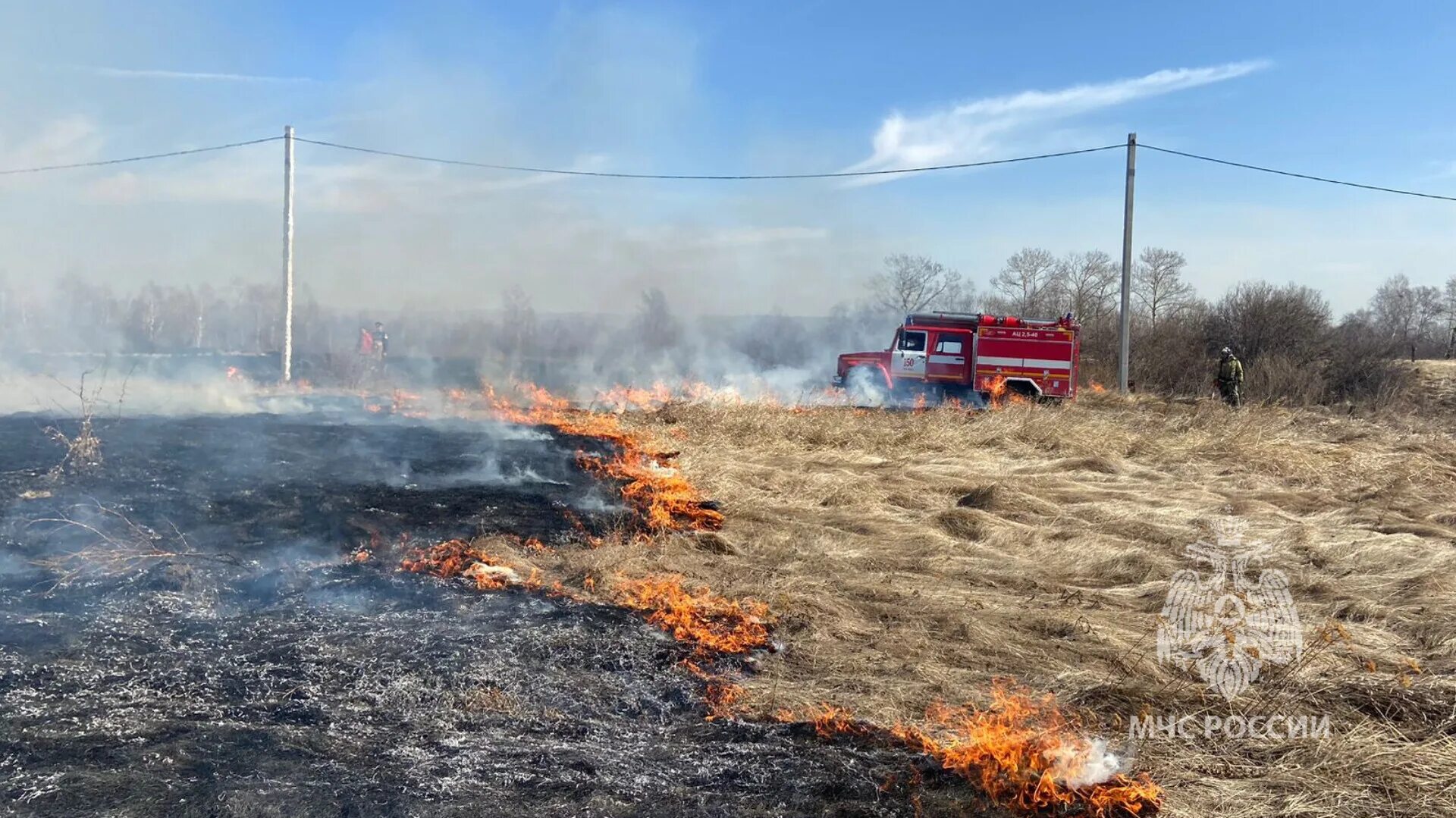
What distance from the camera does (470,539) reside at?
24.0 feet

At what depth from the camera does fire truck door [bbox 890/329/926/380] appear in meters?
19.0

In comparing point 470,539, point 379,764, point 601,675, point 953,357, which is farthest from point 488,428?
point 953,357

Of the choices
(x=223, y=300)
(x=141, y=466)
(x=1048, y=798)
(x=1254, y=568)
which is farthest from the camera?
(x=223, y=300)

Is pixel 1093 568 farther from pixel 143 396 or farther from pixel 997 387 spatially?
pixel 143 396

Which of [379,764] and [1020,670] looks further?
[1020,670]

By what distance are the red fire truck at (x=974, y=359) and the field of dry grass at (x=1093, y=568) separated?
3965 mm

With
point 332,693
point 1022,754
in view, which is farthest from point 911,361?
point 332,693

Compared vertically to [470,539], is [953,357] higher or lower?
higher

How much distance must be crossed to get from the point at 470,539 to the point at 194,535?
211cm

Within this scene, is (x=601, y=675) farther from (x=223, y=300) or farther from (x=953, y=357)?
(x=223, y=300)

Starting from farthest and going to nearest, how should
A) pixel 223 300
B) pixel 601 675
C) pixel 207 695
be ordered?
1. pixel 223 300
2. pixel 601 675
3. pixel 207 695

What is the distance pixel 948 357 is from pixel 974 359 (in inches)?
22.2

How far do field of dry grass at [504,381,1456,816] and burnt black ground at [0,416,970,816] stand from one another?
0.79 metres

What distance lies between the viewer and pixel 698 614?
5.84 meters
